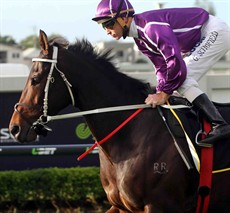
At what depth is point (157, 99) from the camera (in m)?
4.77

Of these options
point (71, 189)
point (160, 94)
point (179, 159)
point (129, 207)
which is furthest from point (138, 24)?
point (71, 189)

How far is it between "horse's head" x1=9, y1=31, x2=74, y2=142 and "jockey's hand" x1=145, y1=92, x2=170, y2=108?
2.04 ft

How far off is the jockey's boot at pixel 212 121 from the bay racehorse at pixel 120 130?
0.41ft

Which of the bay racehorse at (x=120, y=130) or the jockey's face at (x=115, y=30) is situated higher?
the jockey's face at (x=115, y=30)

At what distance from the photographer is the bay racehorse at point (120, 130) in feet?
15.2

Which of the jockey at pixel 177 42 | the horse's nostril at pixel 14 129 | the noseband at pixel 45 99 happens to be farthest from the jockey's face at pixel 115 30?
the horse's nostril at pixel 14 129

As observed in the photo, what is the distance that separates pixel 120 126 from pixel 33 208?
4539mm

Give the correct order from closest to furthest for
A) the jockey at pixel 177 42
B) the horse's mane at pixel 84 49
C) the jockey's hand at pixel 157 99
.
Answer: the jockey at pixel 177 42, the jockey's hand at pixel 157 99, the horse's mane at pixel 84 49

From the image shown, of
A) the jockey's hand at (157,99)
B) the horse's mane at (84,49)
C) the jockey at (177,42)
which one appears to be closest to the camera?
the jockey at (177,42)

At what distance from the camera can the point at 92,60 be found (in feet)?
16.2

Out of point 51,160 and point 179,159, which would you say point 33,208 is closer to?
point 51,160

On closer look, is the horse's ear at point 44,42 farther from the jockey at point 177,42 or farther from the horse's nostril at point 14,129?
the horse's nostril at point 14,129

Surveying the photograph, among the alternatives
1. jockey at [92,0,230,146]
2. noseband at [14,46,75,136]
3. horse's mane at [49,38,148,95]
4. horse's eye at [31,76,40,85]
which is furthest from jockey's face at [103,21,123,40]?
horse's eye at [31,76,40,85]

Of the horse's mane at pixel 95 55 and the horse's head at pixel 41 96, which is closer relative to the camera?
the horse's head at pixel 41 96
